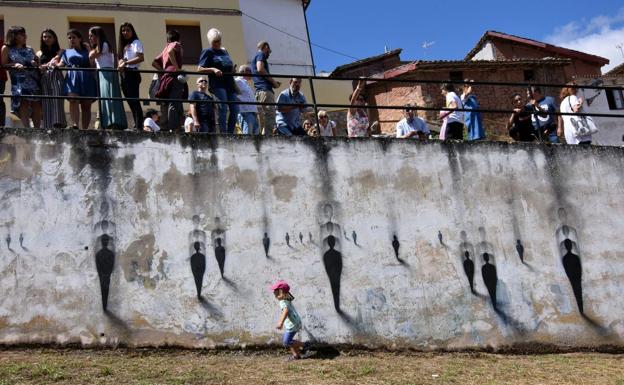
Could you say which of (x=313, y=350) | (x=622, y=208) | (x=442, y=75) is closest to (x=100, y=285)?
(x=313, y=350)

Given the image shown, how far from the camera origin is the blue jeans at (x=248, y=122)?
430 inches

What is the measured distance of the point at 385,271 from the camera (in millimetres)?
9953

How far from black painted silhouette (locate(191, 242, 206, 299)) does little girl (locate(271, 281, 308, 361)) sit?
37.9 inches

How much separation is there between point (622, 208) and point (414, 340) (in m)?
4.16

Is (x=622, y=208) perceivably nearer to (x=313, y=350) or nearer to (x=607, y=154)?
(x=607, y=154)

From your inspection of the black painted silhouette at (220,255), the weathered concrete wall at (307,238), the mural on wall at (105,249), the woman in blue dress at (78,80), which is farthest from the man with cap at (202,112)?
the mural on wall at (105,249)

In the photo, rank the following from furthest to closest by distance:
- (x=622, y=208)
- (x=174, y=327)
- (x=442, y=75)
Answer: (x=442, y=75) → (x=622, y=208) → (x=174, y=327)

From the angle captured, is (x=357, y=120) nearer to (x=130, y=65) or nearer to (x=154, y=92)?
(x=154, y=92)

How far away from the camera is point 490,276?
1030cm

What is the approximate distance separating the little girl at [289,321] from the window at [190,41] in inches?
484

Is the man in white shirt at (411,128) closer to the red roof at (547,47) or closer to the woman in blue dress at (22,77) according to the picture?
the woman in blue dress at (22,77)

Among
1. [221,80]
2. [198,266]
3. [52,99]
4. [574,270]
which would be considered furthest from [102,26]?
[574,270]

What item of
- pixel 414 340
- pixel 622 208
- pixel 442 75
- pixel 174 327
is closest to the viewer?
pixel 174 327

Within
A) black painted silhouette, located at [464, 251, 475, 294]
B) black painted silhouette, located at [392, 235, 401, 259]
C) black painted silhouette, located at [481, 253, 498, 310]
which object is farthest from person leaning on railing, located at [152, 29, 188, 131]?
black painted silhouette, located at [481, 253, 498, 310]
